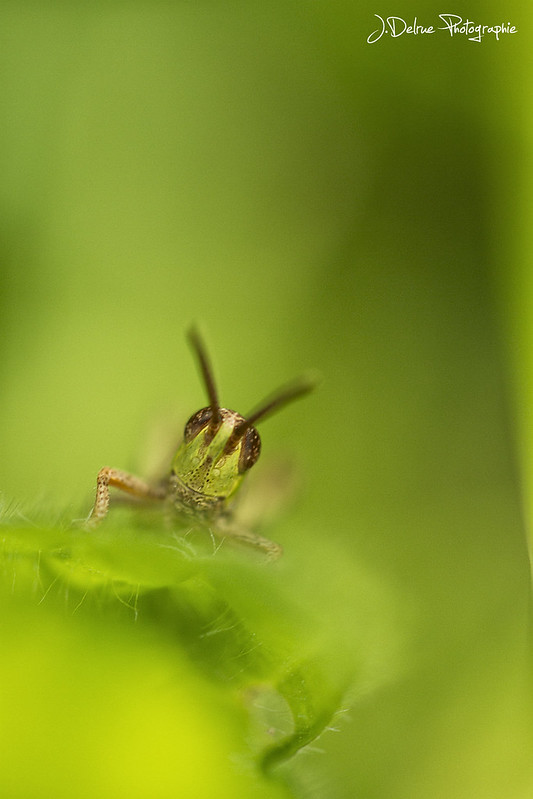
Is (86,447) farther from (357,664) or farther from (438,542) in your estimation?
(357,664)

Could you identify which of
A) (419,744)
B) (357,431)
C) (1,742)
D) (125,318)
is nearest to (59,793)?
(1,742)

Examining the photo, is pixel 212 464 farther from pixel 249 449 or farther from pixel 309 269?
pixel 309 269

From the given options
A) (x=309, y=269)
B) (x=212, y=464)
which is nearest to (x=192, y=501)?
(x=212, y=464)

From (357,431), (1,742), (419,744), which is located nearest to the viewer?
(1,742)

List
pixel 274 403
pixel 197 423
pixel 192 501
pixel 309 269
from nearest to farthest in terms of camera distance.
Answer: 1. pixel 274 403
2. pixel 197 423
3. pixel 192 501
4. pixel 309 269
